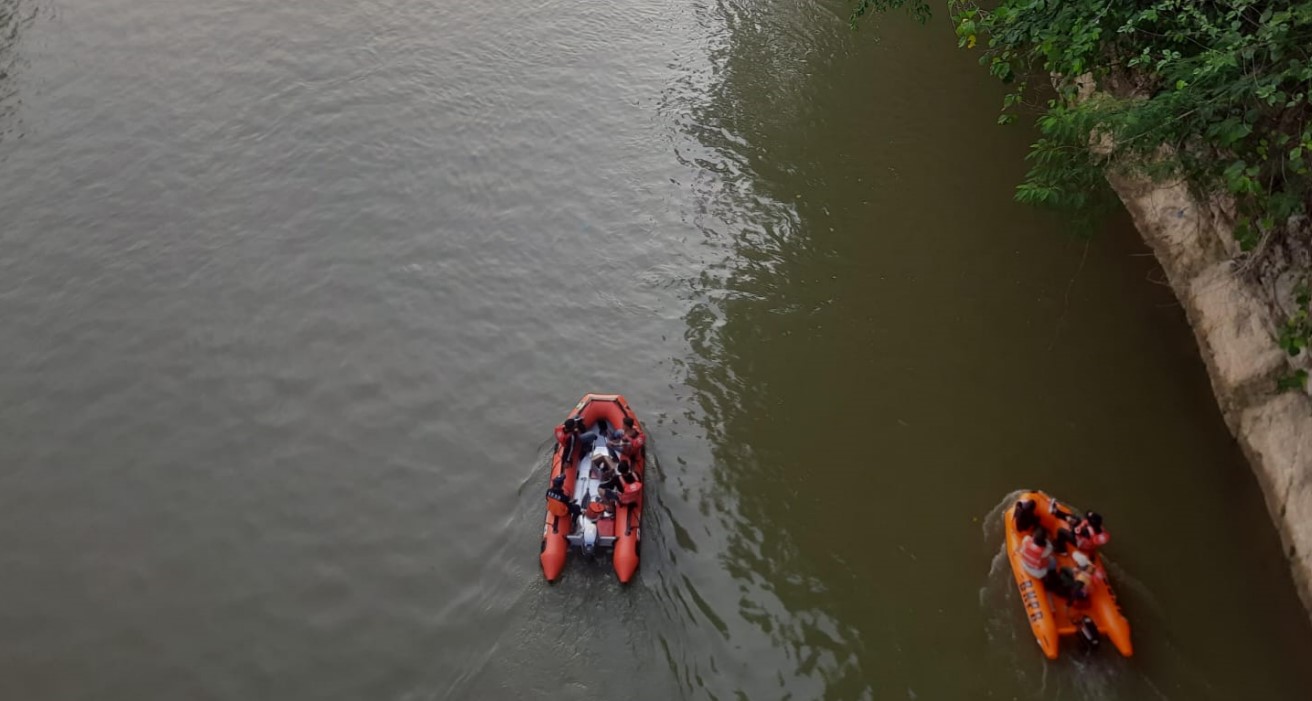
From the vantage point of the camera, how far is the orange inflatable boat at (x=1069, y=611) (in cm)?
940

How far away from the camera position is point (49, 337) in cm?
1327

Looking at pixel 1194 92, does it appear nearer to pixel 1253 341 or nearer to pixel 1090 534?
pixel 1253 341

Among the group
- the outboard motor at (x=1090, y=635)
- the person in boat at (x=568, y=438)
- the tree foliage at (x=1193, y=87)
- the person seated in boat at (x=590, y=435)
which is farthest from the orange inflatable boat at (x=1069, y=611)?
the person in boat at (x=568, y=438)

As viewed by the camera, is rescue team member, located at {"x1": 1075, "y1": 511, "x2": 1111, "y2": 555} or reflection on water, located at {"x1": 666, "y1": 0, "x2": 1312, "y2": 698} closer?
reflection on water, located at {"x1": 666, "y1": 0, "x2": 1312, "y2": 698}

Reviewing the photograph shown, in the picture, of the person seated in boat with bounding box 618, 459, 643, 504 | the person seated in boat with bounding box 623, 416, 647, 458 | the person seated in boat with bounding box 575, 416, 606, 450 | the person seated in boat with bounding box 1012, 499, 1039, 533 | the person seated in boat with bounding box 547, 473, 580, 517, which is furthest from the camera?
the person seated in boat with bounding box 575, 416, 606, 450

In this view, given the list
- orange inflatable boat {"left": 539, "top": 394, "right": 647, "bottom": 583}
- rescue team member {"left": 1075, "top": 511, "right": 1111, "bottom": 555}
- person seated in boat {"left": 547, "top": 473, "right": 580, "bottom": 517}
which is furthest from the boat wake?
person seated in boat {"left": 547, "top": 473, "right": 580, "bottom": 517}

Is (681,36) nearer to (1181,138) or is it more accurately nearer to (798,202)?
(798,202)

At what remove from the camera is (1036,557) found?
9.73m

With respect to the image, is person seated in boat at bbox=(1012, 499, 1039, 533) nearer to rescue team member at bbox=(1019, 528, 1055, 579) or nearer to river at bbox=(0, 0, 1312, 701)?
rescue team member at bbox=(1019, 528, 1055, 579)

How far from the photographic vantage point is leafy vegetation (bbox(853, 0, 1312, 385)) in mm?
8133

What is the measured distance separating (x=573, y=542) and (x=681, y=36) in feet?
42.6

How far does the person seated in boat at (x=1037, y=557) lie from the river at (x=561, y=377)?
1.67 feet

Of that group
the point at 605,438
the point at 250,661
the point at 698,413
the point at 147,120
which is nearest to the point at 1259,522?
the point at 698,413

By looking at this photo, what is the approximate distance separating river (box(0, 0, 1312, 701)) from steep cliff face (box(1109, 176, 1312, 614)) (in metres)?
0.34
